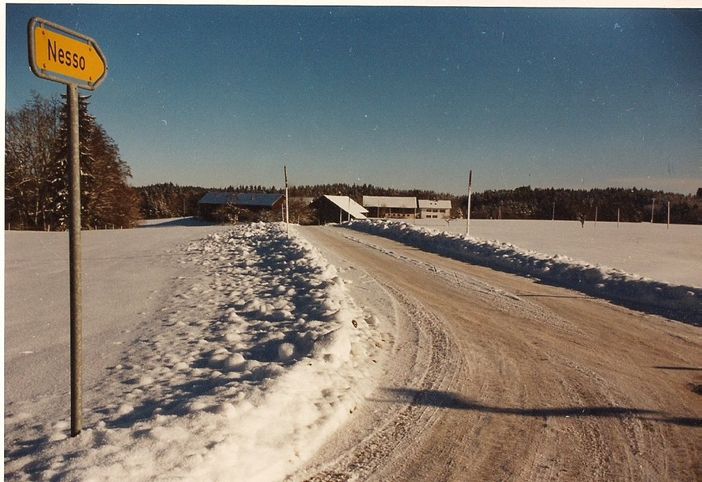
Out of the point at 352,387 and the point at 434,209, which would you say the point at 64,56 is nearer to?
the point at 352,387

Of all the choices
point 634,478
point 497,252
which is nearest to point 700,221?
point 497,252

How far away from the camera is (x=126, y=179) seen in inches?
1679

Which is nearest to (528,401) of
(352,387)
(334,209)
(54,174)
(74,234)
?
(352,387)

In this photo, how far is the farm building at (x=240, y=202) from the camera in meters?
57.5

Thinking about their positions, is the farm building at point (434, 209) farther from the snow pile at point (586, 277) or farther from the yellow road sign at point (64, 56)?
the yellow road sign at point (64, 56)

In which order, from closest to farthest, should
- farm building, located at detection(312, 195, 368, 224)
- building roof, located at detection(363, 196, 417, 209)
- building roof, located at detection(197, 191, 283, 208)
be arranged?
building roof, located at detection(197, 191, 283, 208), farm building, located at detection(312, 195, 368, 224), building roof, located at detection(363, 196, 417, 209)

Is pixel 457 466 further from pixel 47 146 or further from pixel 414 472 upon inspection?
pixel 47 146

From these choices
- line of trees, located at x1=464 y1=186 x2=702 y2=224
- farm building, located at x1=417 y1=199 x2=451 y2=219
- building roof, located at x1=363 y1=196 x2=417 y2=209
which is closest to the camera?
line of trees, located at x1=464 y1=186 x2=702 y2=224

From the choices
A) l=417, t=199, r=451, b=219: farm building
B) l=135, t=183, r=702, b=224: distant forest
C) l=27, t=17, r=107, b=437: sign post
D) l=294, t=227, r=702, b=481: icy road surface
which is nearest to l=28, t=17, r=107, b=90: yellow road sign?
l=27, t=17, r=107, b=437: sign post

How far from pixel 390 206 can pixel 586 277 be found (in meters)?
69.9

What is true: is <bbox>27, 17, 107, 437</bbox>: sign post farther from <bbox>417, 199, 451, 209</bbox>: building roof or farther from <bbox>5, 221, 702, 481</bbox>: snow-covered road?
<bbox>417, 199, 451, 209</bbox>: building roof

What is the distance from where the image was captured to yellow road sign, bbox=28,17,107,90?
8.23 feet

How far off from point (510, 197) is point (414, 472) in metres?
100

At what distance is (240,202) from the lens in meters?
59.1
